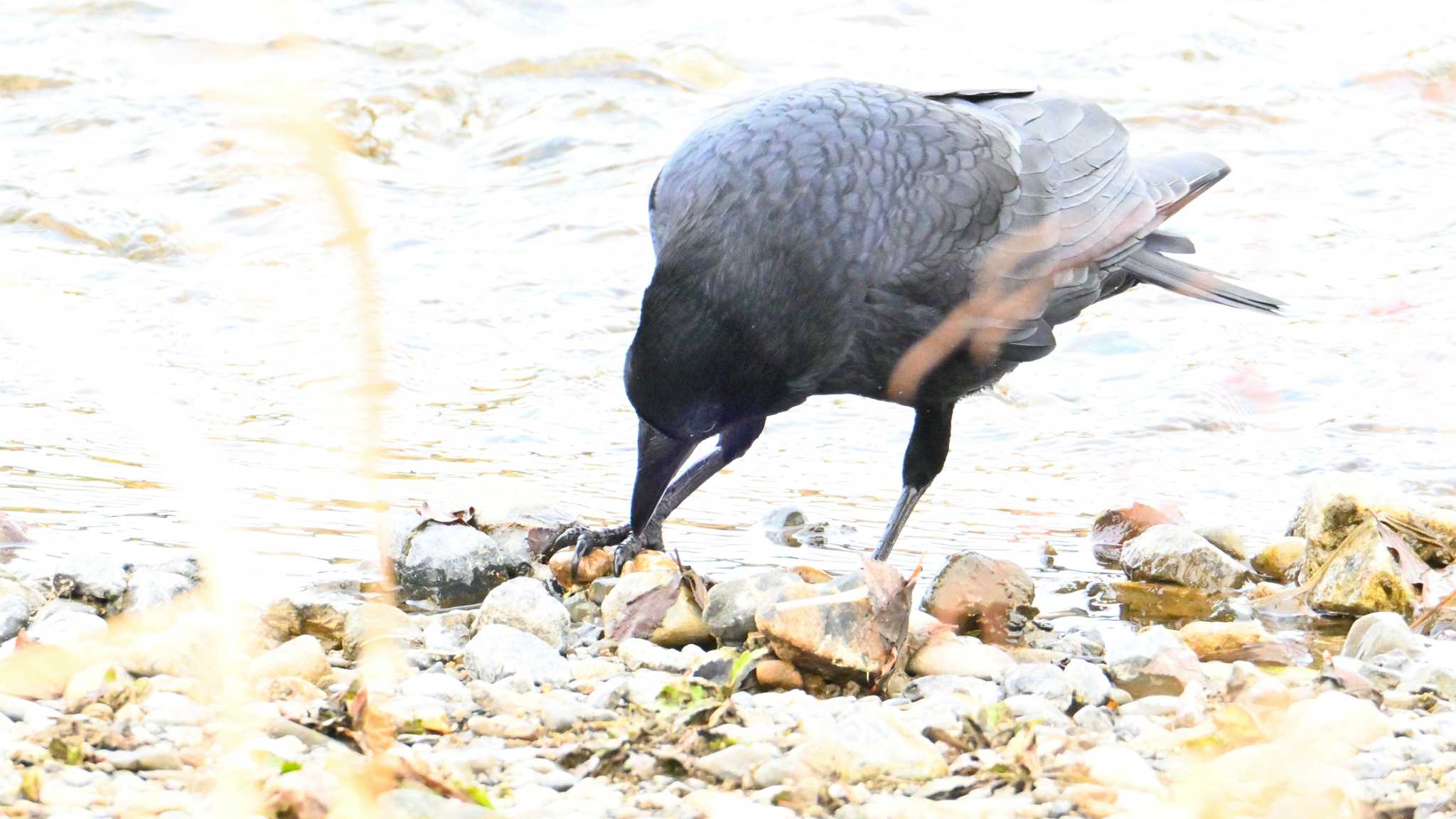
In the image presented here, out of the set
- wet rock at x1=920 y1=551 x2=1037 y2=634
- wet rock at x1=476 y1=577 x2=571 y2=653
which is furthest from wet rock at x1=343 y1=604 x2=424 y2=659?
wet rock at x1=920 y1=551 x2=1037 y2=634

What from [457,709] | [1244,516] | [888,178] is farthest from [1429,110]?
[457,709]

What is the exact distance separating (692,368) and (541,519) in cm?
85

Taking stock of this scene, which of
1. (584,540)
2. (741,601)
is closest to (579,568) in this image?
(584,540)

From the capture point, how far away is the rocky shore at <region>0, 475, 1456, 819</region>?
7.79 ft

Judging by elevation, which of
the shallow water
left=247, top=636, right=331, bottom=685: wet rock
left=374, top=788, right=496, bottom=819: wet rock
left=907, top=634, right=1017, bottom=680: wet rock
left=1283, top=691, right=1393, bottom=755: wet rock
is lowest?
the shallow water

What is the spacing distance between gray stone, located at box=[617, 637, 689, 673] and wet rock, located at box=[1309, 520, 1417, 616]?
1868 mm

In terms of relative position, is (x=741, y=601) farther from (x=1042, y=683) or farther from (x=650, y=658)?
(x=1042, y=683)

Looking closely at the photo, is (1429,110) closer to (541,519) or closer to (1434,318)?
(1434,318)

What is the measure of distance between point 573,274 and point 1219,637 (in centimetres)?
443

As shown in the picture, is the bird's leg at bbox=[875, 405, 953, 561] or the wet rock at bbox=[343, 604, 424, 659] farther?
the bird's leg at bbox=[875, 405, 953, 561]

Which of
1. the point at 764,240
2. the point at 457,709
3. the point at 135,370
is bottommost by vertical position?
the point at 457,709

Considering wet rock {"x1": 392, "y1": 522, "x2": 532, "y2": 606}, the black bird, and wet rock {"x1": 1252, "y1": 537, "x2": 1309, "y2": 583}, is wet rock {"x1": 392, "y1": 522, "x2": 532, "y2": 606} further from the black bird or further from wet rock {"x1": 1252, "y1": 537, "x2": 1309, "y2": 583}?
wet rock {"x1": 1252, "y1": 537, "x2": 1309, "y2": 583}

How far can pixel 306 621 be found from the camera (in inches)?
137

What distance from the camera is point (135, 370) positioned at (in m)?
1.48
